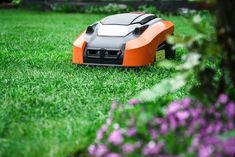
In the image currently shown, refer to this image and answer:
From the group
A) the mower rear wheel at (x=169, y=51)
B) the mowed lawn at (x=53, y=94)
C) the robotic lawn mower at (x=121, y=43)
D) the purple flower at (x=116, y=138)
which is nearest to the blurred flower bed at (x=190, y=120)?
the purple flower at (x=116, y=138)

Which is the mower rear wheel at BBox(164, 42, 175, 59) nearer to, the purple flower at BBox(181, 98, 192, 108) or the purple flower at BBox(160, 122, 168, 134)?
the purple flower at BBox(181, 98, 192, 108)

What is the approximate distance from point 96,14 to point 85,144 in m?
12.5

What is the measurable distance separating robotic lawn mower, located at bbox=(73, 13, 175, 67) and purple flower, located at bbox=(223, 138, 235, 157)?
326 centimetres

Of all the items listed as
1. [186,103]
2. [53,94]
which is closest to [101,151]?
[186,103]

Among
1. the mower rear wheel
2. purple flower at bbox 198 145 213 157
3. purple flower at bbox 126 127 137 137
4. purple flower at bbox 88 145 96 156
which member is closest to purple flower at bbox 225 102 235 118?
purple flower at bbox 198 145 213 157

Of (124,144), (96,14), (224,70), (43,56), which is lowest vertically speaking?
(96,14)

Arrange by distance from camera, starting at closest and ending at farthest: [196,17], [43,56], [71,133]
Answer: [196,17] < [71,133] < [43,56]

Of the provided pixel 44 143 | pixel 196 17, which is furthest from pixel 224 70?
pixel 44 143

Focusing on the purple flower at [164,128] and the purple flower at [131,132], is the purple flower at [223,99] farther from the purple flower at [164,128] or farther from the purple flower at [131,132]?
the purple flower at [131,132]

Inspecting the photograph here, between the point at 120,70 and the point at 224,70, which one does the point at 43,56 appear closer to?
the point at 120,70

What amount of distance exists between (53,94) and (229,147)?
2.51 m

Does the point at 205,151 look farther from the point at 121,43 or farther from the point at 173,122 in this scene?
the point at 121,43

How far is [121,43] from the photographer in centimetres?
561

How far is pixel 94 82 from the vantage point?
17.0 feet
